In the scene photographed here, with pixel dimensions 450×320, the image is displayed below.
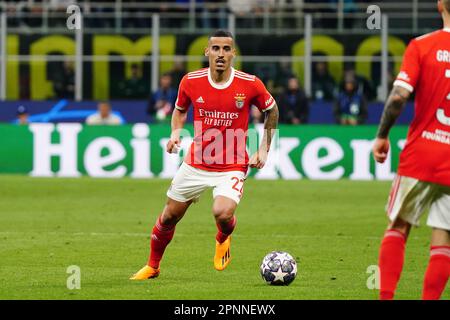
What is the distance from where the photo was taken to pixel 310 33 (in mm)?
29094

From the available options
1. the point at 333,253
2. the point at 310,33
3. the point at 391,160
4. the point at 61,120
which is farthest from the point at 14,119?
the point at 333,253

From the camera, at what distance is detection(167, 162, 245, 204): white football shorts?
10.7 metres

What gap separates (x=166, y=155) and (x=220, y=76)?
533 inches

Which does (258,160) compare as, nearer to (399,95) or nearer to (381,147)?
(381,147)

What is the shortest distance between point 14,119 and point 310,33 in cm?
785

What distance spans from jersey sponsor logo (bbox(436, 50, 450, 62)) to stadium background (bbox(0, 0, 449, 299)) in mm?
2344

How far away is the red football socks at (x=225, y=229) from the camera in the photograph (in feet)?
36.1

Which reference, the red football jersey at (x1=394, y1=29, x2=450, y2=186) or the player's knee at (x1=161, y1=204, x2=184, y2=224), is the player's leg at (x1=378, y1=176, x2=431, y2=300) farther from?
the player's knee at (x1=161, y1=204, x2=184, y2=224)

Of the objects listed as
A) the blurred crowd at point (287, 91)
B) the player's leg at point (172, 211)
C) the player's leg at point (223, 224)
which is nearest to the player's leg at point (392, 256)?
the player's leg at point (223, 224)

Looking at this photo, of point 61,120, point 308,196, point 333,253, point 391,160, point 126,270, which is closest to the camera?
point 126,270

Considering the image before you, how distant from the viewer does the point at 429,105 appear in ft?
26.4

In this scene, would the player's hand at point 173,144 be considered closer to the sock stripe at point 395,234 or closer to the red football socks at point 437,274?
the sock stripe at point 395,234

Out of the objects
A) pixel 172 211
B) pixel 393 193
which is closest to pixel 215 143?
pixel 172 211

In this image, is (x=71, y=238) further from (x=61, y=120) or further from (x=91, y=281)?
(x=61, y=120)
